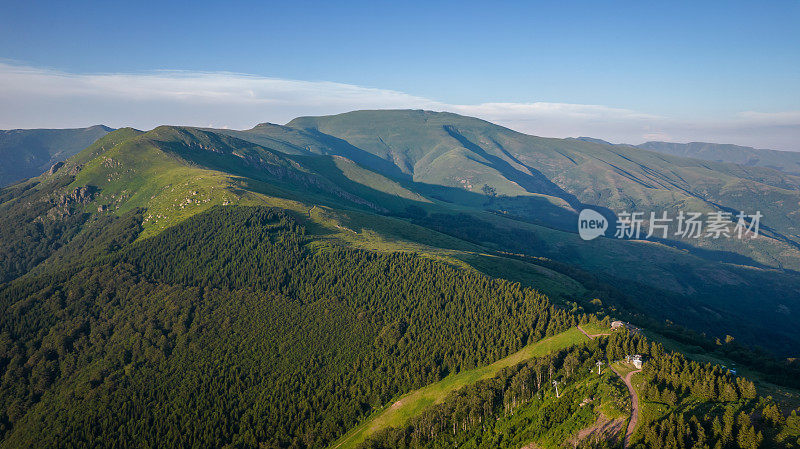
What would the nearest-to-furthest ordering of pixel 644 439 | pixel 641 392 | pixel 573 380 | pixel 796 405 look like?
1. pixel 644 439
2. pixel 796 405
3. pixel 641 392
4. pixel 573 380

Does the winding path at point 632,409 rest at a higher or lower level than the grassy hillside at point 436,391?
higher

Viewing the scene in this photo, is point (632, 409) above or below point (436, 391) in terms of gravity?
above

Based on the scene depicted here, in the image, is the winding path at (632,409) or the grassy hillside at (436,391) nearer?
the winding path at (632,409)

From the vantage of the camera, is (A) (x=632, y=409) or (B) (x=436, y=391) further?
(B) (x=436, y=391)

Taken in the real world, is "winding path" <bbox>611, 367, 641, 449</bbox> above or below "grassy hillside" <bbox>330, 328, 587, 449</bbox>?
above

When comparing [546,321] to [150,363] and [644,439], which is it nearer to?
[644,439]

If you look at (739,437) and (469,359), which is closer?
(739,437)

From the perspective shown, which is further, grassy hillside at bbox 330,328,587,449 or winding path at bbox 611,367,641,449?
grassy hillside at bbox 330,328,587,449

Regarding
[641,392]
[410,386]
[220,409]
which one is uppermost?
[641,392]

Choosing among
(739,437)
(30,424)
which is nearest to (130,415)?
(30,424)

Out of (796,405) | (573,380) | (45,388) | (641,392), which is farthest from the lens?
(45,388)

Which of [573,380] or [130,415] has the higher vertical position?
[573,380]
